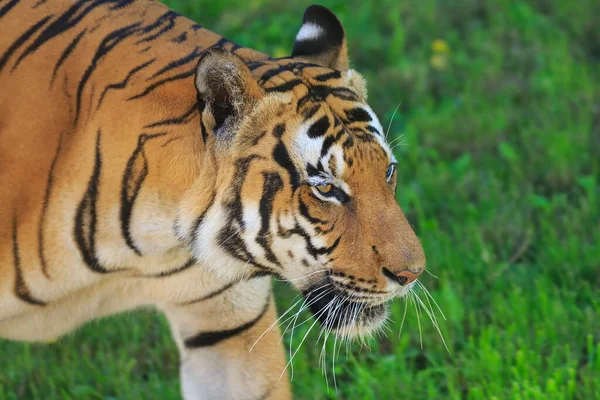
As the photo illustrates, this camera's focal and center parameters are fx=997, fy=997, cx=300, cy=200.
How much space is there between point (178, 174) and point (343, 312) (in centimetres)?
56

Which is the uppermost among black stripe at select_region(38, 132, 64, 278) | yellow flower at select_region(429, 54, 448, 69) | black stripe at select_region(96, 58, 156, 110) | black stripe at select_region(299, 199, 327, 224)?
yellow flower at select_region(429, 54, 448, 69)

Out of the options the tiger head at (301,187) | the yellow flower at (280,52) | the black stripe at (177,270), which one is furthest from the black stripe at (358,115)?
the yellow flower at (280,52)

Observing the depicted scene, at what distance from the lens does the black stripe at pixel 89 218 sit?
2.47 metres

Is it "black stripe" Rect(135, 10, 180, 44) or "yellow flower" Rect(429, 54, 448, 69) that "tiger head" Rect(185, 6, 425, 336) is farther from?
"yellow flower" Rect(429, 54, 448, 69)

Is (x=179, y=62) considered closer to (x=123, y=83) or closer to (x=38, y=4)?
(x=123, y=83)

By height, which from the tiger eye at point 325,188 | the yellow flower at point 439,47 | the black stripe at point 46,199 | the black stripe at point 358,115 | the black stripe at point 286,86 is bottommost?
the tiger eye at point 325,188

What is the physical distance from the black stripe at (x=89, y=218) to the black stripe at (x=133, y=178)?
7 cm

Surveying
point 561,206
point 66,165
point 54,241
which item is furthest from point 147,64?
point 561,206

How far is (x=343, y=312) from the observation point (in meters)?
2.56

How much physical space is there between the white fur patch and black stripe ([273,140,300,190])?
0.44m

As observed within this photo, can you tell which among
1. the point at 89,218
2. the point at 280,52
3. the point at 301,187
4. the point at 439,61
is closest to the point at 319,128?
the point at 301,187

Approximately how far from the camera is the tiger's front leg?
278cm

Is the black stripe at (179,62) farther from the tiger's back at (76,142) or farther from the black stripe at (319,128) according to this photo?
the black stripe at (319,128)

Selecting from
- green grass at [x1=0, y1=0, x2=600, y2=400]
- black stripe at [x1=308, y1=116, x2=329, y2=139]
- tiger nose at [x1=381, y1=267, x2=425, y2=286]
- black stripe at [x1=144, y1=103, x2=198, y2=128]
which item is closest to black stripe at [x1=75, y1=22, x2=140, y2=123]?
black stripe at [x1=144, y1=103, x2=198, y2=128]
